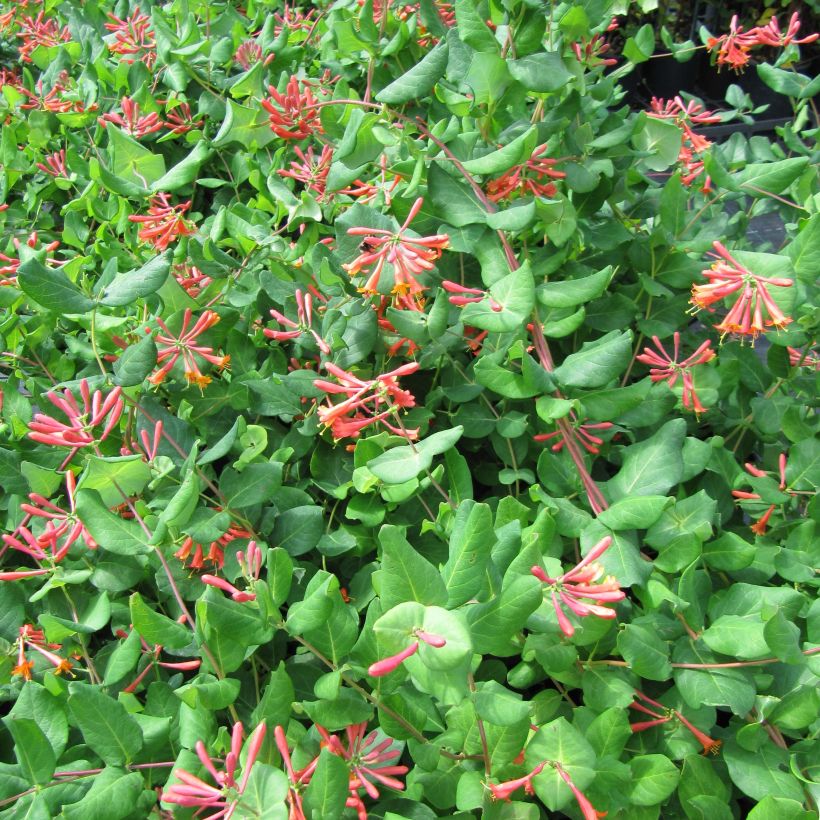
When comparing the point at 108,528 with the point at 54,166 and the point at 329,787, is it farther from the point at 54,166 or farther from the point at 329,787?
the point at 54,166

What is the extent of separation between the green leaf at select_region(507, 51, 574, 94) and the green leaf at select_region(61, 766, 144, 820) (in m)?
0.59

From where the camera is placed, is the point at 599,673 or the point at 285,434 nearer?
the point at 599,673

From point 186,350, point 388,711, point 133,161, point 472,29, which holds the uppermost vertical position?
point 472,29

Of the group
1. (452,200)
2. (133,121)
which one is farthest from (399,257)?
(133,121)

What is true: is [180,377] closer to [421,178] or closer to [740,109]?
[421,178]

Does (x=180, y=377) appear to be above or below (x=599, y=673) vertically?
above

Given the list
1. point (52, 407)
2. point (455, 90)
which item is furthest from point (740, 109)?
point (52, 407)

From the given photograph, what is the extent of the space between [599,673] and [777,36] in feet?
2.92

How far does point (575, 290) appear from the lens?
679 mm

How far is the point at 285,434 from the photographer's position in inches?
32.4

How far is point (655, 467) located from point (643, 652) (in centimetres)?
16

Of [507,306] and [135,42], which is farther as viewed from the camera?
→ [135,42]

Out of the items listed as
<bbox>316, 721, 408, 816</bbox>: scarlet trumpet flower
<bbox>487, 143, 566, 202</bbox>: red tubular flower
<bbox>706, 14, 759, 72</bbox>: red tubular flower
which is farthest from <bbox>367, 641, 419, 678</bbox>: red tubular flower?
<bbox>706, 14, 759, 72</bbox>: red tubular flower

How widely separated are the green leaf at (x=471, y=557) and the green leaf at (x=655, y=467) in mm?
215
